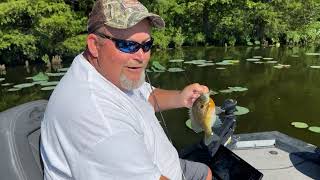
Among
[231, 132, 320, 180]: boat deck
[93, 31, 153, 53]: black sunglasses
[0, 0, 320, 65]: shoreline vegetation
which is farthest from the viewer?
[0, 0, 320, 65]: shoreline vegetation

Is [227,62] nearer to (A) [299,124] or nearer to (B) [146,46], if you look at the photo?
(A) [299,124]

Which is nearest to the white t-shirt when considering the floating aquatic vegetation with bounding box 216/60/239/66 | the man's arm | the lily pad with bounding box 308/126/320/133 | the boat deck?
the man's arm

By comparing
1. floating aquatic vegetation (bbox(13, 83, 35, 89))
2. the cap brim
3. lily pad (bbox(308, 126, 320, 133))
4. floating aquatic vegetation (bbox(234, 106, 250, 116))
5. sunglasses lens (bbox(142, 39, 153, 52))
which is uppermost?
the cap brim

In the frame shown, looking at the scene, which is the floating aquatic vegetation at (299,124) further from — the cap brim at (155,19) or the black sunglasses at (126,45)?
the black sunglasses at (126,45)

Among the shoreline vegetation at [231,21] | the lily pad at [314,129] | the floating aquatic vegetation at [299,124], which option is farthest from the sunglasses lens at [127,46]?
the shoreline vegetation at [231,21]

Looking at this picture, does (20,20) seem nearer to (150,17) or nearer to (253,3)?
(253,3)

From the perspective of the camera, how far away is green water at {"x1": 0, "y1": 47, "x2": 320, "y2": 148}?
5.77 metres

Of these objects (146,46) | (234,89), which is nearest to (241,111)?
(234,89)

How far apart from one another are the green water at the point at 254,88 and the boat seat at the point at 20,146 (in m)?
3.69

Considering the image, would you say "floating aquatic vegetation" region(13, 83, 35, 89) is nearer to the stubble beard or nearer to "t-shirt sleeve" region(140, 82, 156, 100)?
"t-shirt sleeve" region(140, 82, 156, 100)

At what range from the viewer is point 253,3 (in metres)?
15.9

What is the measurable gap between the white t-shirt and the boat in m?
0.08

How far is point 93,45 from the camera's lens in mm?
1512

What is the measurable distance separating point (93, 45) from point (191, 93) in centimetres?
74
